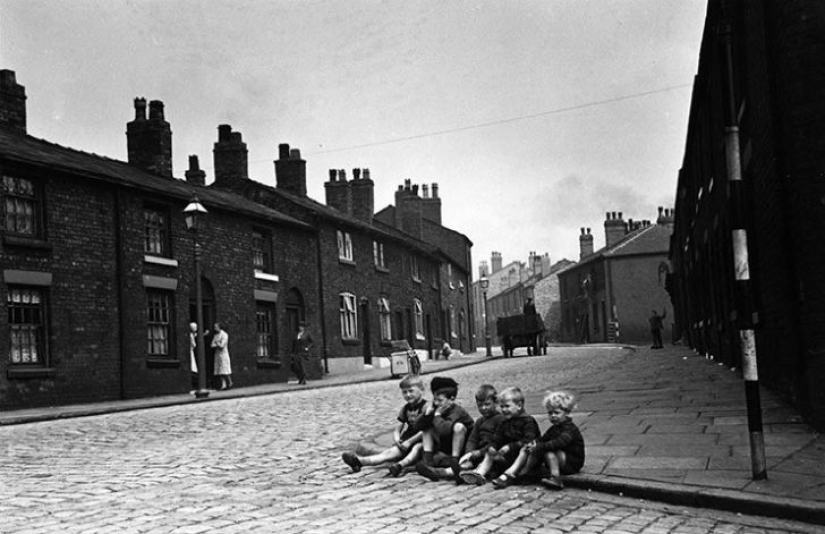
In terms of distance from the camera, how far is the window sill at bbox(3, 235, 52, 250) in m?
18.2

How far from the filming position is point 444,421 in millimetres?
7457

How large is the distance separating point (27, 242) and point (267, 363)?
10.3 m

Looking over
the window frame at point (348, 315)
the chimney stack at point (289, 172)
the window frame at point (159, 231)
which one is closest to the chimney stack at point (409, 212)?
the chimney stack at point (289, 172)

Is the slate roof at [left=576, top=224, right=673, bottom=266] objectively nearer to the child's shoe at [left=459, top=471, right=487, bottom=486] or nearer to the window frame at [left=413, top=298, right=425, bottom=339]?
the window frame at [left=413, top=298, right=425, bottom=339]

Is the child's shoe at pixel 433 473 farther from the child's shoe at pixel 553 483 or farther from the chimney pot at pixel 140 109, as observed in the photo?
the chimney pot at pixel 140 109

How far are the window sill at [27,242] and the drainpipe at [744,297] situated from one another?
1592cm

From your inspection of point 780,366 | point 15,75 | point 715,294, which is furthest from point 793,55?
point 15,75

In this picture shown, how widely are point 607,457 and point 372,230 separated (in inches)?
1183

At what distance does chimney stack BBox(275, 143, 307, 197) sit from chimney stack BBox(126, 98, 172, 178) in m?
11.2

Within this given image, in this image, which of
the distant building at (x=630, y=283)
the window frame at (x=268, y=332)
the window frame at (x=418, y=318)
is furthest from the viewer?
the distant building at (x=630, y=283)

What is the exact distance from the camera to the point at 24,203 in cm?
1908

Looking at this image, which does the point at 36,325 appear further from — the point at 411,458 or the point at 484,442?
the point at 484,442

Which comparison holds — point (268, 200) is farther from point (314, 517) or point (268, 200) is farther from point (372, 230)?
point (314, 517)

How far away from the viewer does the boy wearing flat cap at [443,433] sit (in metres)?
7.20
